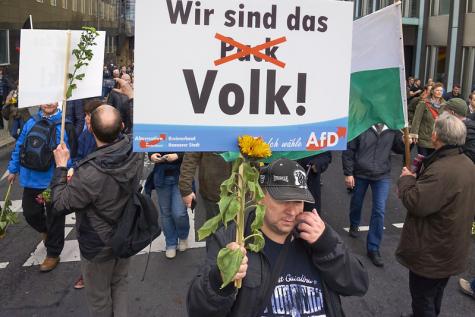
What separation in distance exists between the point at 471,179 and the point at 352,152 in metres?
2.23

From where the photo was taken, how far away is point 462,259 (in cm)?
352

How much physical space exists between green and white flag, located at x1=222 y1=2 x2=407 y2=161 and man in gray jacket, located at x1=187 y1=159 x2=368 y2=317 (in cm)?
113

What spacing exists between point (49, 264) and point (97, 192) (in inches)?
82.9

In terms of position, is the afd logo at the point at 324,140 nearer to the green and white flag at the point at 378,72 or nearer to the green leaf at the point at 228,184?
the green leaf at the point at 228,184

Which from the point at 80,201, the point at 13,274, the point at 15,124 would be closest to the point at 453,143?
the point at 80,201

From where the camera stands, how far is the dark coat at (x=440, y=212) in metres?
3.32

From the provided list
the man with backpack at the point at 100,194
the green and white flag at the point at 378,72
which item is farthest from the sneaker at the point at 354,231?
the man with backpack at the point at 100,194

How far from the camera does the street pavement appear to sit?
4195mm

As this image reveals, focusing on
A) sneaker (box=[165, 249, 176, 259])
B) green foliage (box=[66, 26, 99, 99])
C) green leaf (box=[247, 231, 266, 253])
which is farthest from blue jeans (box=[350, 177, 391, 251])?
green leaf (box=[247, 231, 266, 253])

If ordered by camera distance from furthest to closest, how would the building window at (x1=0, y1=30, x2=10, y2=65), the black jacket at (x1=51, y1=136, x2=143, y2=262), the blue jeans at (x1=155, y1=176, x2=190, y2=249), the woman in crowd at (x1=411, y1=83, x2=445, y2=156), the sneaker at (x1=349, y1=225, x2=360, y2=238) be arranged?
the building window at (x1=0, y1=30, x2=10, y2=65), the woman in crowd at (x1=411, y1=83, x2=445, y2=156), the sneaker at (x1=349, y1=225, x2=360, y2=238), the blue jeans at (x1=155, y1=176, x2=190, y2=249), the black jacket at (x1=51, y1=136, x2=143, y2=262)

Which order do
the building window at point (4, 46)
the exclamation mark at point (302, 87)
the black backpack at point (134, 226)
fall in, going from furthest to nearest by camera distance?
the building window at point (4, 46)
the black backpack at point (134, 226)
the exclamation mark at point (302, 87)

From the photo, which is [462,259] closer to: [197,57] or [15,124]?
[197,57]

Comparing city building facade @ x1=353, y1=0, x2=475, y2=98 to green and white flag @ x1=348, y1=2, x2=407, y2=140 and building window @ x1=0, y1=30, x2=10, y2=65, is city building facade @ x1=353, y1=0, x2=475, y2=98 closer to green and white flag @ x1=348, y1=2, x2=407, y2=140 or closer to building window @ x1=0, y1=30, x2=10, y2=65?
green and white flag @ x1=348, y1=2, x2=407, y2=140

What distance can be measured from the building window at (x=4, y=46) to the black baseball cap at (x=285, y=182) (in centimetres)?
2240
